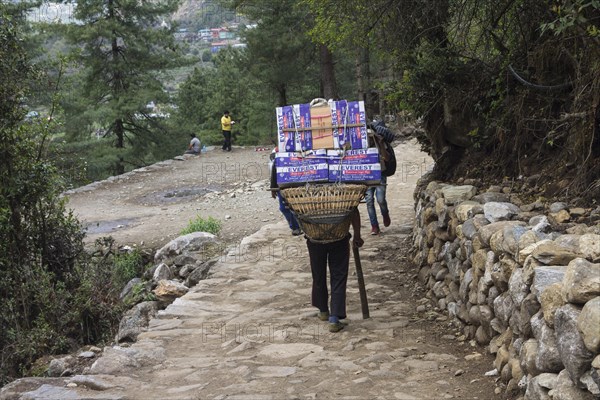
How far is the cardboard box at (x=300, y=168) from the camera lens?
6277 mm

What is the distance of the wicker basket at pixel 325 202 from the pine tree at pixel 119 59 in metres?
21.7

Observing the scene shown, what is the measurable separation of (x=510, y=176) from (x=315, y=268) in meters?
2.30

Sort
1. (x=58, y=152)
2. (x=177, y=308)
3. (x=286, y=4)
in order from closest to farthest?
(x=177, y=308) < (x=58, y=152) < (x=286, y=4)

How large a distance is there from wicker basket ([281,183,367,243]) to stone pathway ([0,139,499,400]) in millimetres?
1079

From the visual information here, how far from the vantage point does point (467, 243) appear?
6.14m

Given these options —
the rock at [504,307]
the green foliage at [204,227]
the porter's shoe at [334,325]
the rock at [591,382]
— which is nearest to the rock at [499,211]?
the rock at [504,307]

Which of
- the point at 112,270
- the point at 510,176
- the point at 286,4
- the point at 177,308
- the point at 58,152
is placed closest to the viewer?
the point at 510,176

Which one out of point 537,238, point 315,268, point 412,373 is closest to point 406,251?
point 315,268

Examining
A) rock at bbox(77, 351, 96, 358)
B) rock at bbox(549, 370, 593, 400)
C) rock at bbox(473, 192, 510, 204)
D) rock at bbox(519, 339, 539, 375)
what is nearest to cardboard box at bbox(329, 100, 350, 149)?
rock at bbox(473, 192, 510, 204)

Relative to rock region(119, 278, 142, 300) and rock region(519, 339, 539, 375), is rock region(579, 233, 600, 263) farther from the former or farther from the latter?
rock region(119, 278, 142, 300)

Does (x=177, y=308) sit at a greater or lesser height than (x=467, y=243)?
lesser

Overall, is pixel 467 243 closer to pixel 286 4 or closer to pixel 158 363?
pixel 158 363

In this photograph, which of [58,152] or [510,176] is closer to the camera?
[510,176]

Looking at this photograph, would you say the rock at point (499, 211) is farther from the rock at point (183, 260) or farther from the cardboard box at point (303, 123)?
the rock at point (183, 260)
